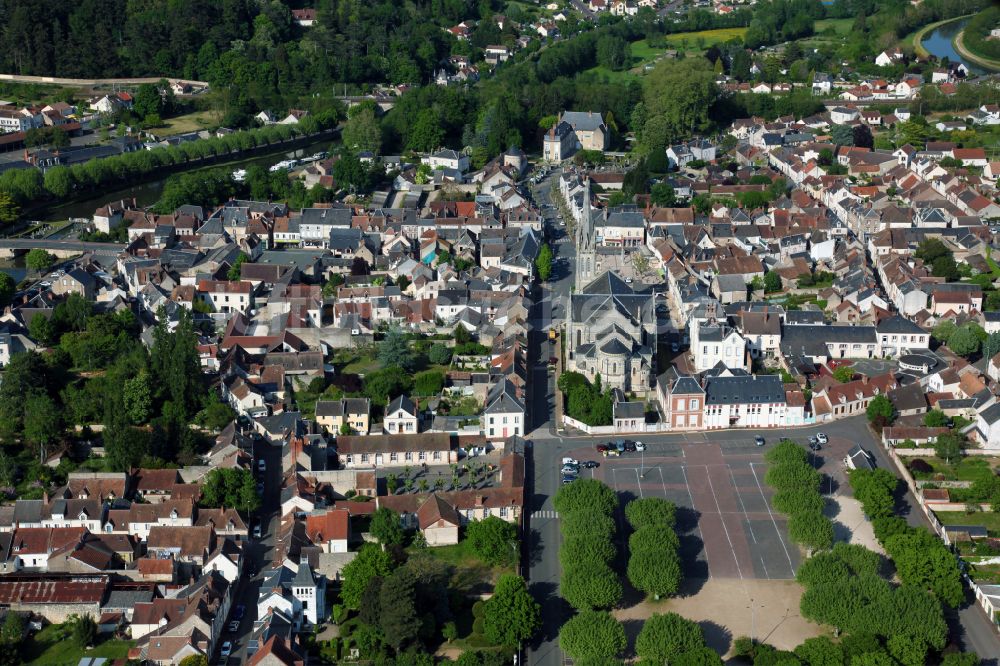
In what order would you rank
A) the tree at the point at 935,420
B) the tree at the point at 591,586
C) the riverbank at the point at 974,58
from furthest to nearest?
1. the riverbank at the point at 974,58
2. the tree at the point at 935,420
3. the tree at the point at 591,586

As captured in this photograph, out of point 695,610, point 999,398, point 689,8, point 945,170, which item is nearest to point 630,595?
point 695,610

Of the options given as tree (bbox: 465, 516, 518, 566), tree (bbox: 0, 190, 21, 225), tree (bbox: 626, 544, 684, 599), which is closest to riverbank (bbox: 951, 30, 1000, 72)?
tree (bbox: 0, 190, 21, 225)

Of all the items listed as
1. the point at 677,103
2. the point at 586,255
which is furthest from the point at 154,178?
the point at 586,255

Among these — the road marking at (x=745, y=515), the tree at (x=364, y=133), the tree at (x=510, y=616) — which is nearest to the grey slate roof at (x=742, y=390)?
the road marking at (x=745, y=515)

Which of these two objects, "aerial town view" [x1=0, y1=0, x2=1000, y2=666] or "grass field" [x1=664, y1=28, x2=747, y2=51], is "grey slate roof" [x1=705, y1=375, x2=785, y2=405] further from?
"grass field" [x1=664, y1=28, x2=747, y2=51]

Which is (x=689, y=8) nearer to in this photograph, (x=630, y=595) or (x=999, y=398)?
(x=999, y=398)

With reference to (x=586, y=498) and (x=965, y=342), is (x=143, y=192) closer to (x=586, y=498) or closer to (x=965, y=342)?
(x=586, y=498)

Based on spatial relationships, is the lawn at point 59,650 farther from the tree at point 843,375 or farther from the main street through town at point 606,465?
the tree at point 843,375
